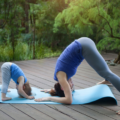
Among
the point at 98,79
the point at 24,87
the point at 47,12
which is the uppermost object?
the point at 47,12

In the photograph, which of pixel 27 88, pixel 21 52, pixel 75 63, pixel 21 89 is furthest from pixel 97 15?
pixel 21 89

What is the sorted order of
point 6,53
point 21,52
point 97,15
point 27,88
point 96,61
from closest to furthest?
point 96,61
point 27,88
point 97,15
point 6,53
point 21,52

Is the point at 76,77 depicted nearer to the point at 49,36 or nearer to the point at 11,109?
the point at 11,109

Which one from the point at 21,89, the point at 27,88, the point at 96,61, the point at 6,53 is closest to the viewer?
the point at 96,61

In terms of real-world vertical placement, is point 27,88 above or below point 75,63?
below

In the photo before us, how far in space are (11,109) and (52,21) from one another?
4697mm

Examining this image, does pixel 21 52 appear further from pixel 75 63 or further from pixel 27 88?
pixel 75 63

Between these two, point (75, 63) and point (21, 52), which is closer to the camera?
point (75, 63)

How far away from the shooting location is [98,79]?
3.54m

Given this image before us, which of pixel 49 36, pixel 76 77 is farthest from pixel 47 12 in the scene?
pixel 76 77

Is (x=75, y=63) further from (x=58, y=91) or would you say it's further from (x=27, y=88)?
(x=27, y=88)

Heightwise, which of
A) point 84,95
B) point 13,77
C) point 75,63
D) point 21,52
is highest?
point 75,63

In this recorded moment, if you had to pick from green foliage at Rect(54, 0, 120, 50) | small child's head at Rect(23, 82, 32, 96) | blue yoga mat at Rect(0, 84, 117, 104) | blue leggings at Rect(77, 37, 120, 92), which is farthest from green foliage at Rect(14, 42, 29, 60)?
blue leggings at Rect(77, 37, 120, 92)

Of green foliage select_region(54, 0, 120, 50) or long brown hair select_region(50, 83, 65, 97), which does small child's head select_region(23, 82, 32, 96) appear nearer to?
long brown hair select_region(50, 83, 65, 97)
